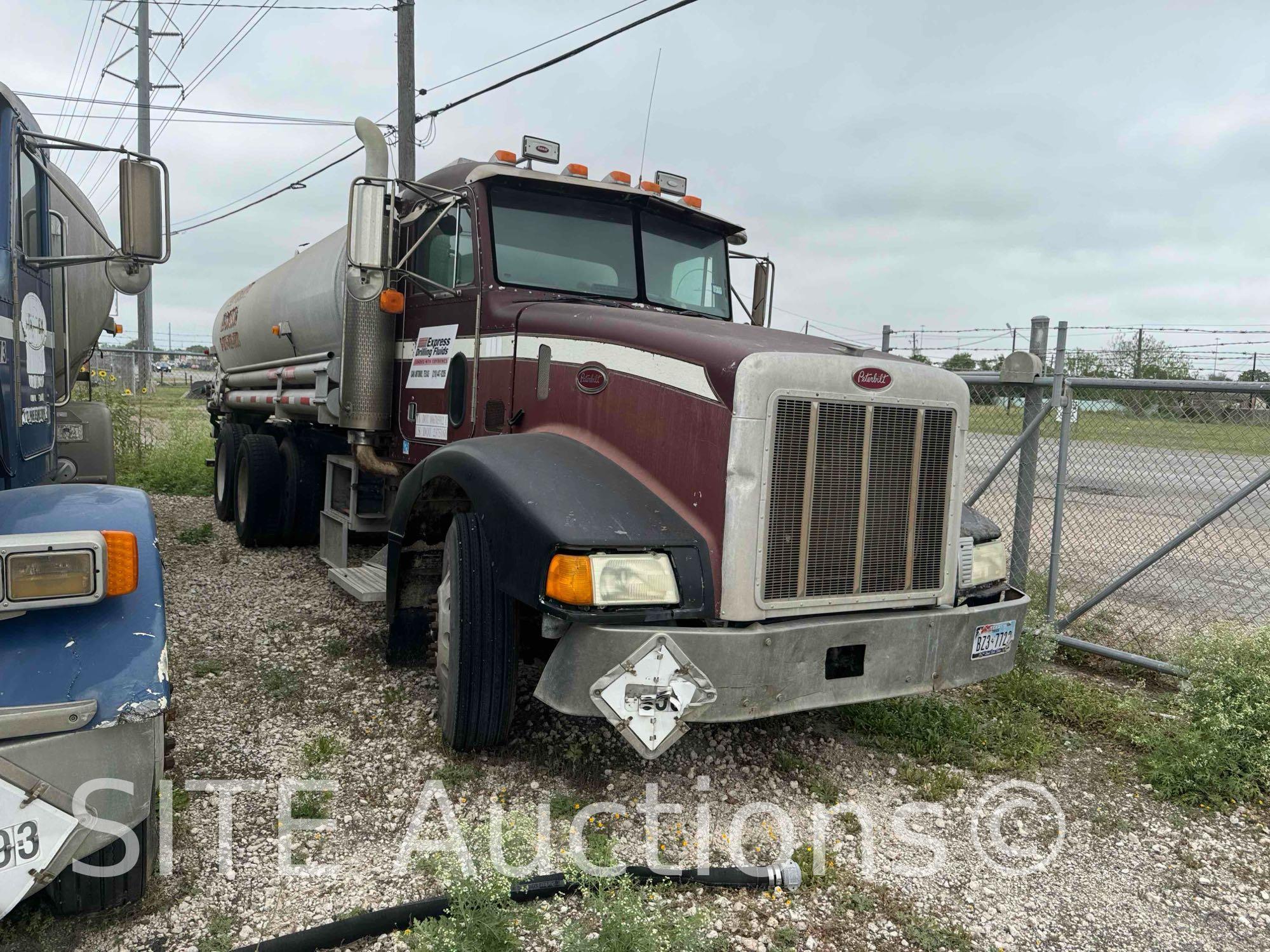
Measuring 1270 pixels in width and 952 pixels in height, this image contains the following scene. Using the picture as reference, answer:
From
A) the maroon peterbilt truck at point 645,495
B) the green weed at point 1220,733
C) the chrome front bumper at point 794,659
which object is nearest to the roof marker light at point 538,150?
the maroon peterbilt truck at point 645,495

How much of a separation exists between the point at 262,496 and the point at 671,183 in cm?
468

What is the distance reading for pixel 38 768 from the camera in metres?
2.14

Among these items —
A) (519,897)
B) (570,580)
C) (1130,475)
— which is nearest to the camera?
(519,897)

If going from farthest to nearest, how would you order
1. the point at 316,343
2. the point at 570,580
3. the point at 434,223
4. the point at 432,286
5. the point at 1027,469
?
the point at 316,343 < the point at 1027,469 < the point at 432,286 < the point at 434,223 < the point at 570,580

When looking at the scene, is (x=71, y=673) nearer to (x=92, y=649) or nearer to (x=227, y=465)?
(x=92, y=649)

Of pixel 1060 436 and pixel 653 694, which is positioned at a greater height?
pixel 1060 436

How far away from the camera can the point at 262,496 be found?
24.9ft

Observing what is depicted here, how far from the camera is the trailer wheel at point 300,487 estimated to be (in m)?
7.57

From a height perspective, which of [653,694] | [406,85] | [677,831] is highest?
[406,85]

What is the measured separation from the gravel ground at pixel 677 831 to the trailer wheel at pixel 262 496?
9.24 ft

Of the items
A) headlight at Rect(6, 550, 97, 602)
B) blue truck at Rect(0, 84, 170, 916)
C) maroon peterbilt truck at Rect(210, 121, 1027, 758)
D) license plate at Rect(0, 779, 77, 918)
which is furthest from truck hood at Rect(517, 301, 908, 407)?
license plate at Rect(0, 779, 77, 918)

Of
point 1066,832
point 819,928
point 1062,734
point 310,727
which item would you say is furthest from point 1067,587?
point 310,727

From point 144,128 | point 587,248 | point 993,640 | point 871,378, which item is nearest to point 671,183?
point 587,248

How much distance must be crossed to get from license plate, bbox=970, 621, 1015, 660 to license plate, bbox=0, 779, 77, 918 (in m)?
3.16
